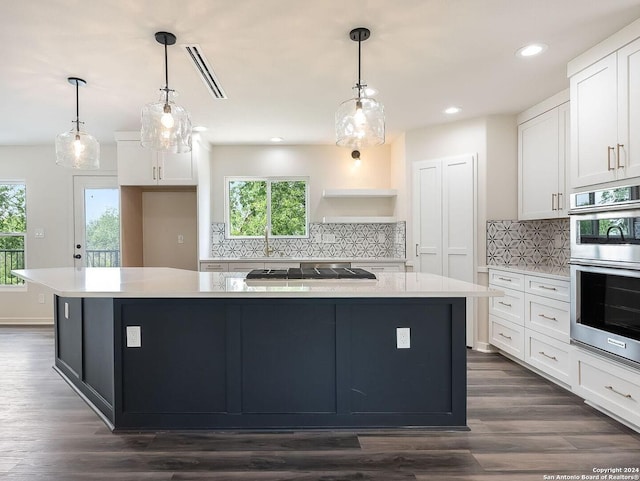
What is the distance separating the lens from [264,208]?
5367 mm

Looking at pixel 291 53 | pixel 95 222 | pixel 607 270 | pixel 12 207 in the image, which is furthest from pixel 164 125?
pixel 12 207

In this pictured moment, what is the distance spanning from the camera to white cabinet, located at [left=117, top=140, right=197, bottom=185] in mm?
4582

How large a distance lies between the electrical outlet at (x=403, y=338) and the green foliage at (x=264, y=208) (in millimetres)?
3197

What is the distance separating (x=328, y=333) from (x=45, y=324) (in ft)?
15.7

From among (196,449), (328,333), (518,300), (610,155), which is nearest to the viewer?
(196,449)

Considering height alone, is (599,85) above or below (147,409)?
above

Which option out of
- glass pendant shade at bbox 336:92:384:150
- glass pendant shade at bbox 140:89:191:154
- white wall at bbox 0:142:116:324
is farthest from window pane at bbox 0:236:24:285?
glass pendant shade at bbox 336:92:384:150

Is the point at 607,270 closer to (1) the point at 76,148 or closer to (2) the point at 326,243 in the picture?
(2) the point at 326,243

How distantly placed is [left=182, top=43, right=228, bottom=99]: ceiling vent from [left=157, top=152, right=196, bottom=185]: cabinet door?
1386mm

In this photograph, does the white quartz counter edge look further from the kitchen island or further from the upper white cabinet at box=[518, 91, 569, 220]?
the kitchen island

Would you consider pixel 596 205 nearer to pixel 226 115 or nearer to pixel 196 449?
pixel 196 449

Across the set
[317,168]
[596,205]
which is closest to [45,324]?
[317,168]

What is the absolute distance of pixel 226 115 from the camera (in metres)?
3.99

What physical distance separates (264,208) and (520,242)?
3219 millimetres
